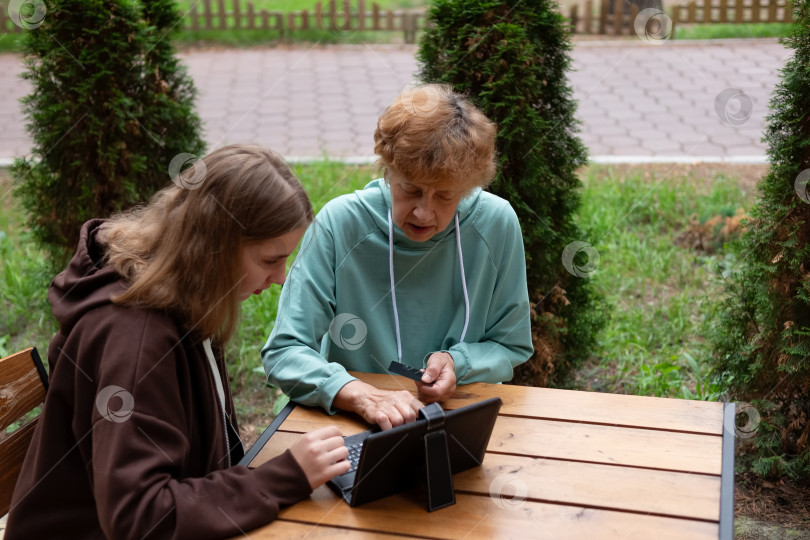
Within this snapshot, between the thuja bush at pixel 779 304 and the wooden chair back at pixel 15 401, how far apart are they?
242 centimetres

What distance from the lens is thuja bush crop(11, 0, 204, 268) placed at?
3.57m

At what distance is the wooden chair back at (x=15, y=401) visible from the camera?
201 centimetres

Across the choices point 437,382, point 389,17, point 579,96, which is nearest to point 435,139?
point 437,382

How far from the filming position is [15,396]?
6.68 ft

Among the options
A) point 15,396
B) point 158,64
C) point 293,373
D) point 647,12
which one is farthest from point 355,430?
point 647,12

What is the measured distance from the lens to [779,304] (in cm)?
308

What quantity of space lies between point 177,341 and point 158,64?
2347 mm

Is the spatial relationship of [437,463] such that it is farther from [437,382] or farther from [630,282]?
[630,282]

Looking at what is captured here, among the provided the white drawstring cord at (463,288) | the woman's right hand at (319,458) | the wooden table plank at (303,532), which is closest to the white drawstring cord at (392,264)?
the white drawstring cord at (463,288)

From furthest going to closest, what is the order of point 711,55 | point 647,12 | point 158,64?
point 647,12 < point 711,55 < point 158,64

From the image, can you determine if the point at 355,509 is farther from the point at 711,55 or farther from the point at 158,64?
the point at 711,55

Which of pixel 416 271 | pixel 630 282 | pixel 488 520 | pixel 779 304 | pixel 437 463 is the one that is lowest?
pixel 630 282

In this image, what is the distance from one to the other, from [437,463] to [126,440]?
601mm

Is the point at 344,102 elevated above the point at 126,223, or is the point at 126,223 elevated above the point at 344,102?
the point at 126,223
